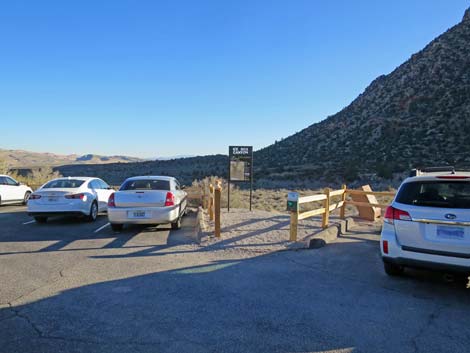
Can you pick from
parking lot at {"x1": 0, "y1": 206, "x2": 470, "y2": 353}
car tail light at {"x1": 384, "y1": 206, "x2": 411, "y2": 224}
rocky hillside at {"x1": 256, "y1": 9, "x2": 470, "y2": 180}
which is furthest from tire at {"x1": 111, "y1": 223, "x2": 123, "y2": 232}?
rocky hillside at {"x1": 256, "y1": 9, "x2": 470, "y2": 180}

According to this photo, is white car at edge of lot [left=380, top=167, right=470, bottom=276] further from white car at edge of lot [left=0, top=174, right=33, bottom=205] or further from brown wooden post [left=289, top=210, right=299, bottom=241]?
white car at edge of lot [left=0, top=174, right=33, bottom=205]

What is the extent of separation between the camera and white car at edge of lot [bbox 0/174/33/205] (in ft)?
50.6

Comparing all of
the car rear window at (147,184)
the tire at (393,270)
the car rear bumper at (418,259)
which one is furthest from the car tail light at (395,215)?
the car rear window at (147,184)

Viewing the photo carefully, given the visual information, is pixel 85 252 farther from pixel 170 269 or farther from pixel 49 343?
pixel 49 343

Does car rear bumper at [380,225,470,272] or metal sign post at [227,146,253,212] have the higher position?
metal sign post at [227,146,253,212]

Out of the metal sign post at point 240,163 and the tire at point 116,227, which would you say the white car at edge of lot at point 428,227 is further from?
the metal sign post at point 240,163

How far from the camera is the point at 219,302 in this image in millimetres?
4730

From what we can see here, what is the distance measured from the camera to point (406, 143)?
3550cm

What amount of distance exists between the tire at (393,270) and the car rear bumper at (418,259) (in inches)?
17.1

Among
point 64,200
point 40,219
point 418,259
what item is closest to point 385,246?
point 418,259

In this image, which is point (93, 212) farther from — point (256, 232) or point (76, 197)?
point (256, 232)

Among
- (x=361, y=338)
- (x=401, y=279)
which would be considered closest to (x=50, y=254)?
(x=361, y=338)

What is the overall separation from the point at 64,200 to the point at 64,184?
126cm

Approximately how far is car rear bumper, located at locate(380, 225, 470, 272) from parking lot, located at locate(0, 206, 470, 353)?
1.50 feet
